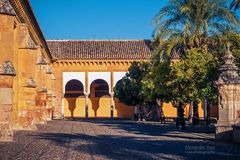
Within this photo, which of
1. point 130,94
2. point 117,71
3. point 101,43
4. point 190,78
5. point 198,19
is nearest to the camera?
point 190,78

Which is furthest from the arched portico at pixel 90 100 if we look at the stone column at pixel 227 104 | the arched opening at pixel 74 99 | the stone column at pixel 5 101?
the stone column at pixel 5 101

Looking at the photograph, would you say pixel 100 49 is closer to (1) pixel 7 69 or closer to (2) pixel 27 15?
(2) pixel 27 15

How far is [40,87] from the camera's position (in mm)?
26484

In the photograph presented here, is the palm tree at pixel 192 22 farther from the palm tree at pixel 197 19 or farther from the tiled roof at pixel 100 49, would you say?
the tiled roof at pixel 100 49

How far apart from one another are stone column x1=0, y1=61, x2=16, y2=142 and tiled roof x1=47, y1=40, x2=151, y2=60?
34558 mm

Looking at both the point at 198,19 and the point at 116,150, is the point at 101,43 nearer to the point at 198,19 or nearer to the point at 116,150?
the point at 198,19

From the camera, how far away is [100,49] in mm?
50312

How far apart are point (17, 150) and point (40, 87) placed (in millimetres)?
15170

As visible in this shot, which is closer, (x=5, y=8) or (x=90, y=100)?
(x=5, y=8)

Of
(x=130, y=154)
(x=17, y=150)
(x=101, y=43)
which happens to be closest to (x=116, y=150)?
(x=130, y=154)

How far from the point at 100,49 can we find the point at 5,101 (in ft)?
121

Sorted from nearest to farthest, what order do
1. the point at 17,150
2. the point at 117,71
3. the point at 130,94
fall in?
1. the point at 17,150
2. the point at 130,94
3. the point at 117,71

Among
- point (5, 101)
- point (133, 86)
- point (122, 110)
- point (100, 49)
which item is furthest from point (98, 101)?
point (5, 101)

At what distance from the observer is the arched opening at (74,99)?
50.9 metres
